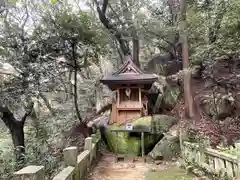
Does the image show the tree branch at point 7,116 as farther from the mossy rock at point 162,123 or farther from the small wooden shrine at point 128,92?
the mossy rock at point 162,123

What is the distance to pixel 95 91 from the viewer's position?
15289 millimetres

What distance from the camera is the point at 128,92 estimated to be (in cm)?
1117

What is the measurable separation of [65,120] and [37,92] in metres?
4.13

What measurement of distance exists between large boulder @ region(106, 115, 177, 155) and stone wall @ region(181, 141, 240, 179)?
261 centimetres

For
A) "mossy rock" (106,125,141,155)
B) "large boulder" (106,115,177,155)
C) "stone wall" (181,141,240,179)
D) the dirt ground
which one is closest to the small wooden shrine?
"large boulder" (106,115,177,155)

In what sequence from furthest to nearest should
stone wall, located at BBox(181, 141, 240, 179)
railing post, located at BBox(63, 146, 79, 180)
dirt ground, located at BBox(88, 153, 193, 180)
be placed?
dirt ground, located at BBox(88, 153, 193, 180), railing post, located at BBox(63, 146, 79, 180), stone wall, located at BBox(181, 141, 240, 179)

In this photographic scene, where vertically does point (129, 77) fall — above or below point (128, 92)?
above

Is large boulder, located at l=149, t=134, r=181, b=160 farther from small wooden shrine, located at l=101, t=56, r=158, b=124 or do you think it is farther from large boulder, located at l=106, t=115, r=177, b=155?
small wooden shrine, located at l=101, t=56, r=158, b=124

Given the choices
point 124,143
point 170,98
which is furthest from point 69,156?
point 170,98

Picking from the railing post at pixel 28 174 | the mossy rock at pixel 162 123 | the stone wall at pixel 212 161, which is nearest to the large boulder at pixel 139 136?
the mossy rock at pixel 162 123

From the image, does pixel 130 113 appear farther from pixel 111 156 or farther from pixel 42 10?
pixel 42 10

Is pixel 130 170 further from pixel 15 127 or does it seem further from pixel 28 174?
pixel 28 174

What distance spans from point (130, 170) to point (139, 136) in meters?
2.78

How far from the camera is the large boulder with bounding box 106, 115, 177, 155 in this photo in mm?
9883
